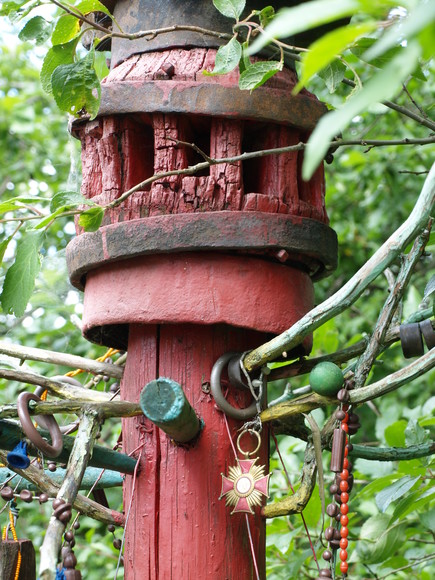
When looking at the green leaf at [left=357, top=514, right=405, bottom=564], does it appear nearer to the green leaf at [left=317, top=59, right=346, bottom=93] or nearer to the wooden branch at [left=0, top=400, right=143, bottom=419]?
the wooden branch at [left=0, top=400, right=143, bottom=419]

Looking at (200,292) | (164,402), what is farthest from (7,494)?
(200,292)

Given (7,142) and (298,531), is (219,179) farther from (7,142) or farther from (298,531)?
(7,142)

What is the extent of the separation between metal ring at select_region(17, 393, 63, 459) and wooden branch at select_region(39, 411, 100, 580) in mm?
59

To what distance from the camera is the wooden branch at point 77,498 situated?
1470mm

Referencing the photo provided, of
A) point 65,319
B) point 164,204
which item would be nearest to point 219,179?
point 164,204

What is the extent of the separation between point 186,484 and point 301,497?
0.21m

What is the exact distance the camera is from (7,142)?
5.07 meters

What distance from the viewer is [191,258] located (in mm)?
1492

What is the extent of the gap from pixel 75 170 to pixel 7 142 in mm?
2784

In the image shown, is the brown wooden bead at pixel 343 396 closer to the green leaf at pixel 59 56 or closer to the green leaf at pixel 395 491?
the green leaf at pixel 395 491

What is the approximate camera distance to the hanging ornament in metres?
1.40

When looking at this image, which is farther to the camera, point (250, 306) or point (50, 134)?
point (50, 134)

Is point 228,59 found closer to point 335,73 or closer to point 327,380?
point 335,73

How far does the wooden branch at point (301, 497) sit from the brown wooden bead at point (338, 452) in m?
0.05
